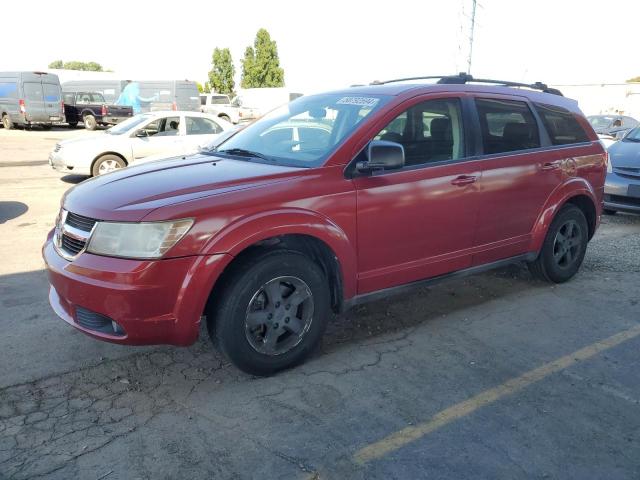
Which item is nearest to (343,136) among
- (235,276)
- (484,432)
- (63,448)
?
(235,276)

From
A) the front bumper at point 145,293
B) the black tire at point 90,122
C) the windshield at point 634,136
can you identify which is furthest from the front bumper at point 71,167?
the black tire at point 90,122

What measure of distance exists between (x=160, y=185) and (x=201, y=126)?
8.40 metres

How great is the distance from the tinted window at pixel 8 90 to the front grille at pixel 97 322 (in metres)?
25.0

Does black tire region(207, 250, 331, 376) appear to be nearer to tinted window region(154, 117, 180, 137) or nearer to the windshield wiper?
the windshield wiper

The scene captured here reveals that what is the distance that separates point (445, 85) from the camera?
169 inches

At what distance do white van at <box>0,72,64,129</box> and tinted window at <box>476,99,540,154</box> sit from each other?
A: 24550mm

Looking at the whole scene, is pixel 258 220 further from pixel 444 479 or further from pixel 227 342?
pixel 444 479

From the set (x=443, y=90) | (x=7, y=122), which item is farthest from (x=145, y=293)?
(x=7, y=122)

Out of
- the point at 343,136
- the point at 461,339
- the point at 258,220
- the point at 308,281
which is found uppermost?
the point at 343,136

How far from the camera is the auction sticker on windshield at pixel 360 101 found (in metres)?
3.97

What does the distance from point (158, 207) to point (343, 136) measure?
136 centimetres

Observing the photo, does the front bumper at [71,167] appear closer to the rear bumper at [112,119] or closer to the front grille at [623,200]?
the front grille at [623,200]

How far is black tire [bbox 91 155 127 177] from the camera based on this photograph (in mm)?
10711

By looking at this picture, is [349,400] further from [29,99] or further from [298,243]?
[29,99]
